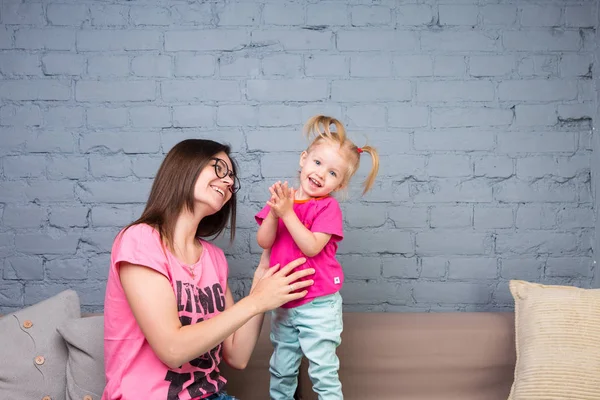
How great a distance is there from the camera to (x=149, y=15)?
2.30 meters

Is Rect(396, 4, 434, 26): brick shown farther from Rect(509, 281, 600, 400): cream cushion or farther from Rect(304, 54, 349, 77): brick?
Rect(509, 281, 600, 400): cream cushion

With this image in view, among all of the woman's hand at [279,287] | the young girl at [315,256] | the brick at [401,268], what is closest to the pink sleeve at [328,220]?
the young girl at [315,256]

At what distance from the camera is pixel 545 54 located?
7.57 ft

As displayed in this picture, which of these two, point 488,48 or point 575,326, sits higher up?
point 488,48

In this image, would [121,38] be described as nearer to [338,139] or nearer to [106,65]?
[106,65]

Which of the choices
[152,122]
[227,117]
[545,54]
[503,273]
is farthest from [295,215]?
[545,54]

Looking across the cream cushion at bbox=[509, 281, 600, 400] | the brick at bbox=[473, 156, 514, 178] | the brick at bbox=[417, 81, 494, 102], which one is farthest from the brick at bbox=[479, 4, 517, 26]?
the cream cushion at bbox=[509, 281, 600, 400]

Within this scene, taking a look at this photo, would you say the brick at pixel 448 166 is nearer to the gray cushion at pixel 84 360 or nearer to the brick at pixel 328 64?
the brick at pixel 328 64

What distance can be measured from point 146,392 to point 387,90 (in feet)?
4.74

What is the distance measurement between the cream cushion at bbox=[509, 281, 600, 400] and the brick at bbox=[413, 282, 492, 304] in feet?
1.25

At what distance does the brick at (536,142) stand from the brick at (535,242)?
335 mm

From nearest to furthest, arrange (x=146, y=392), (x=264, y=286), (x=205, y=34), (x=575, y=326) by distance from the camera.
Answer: (x=146, y=392)
(x=264, y=286)
(x=575, y=326)
(x=205, y=34)

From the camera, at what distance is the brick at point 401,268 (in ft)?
7.60

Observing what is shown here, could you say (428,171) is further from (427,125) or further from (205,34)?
(205,34)
